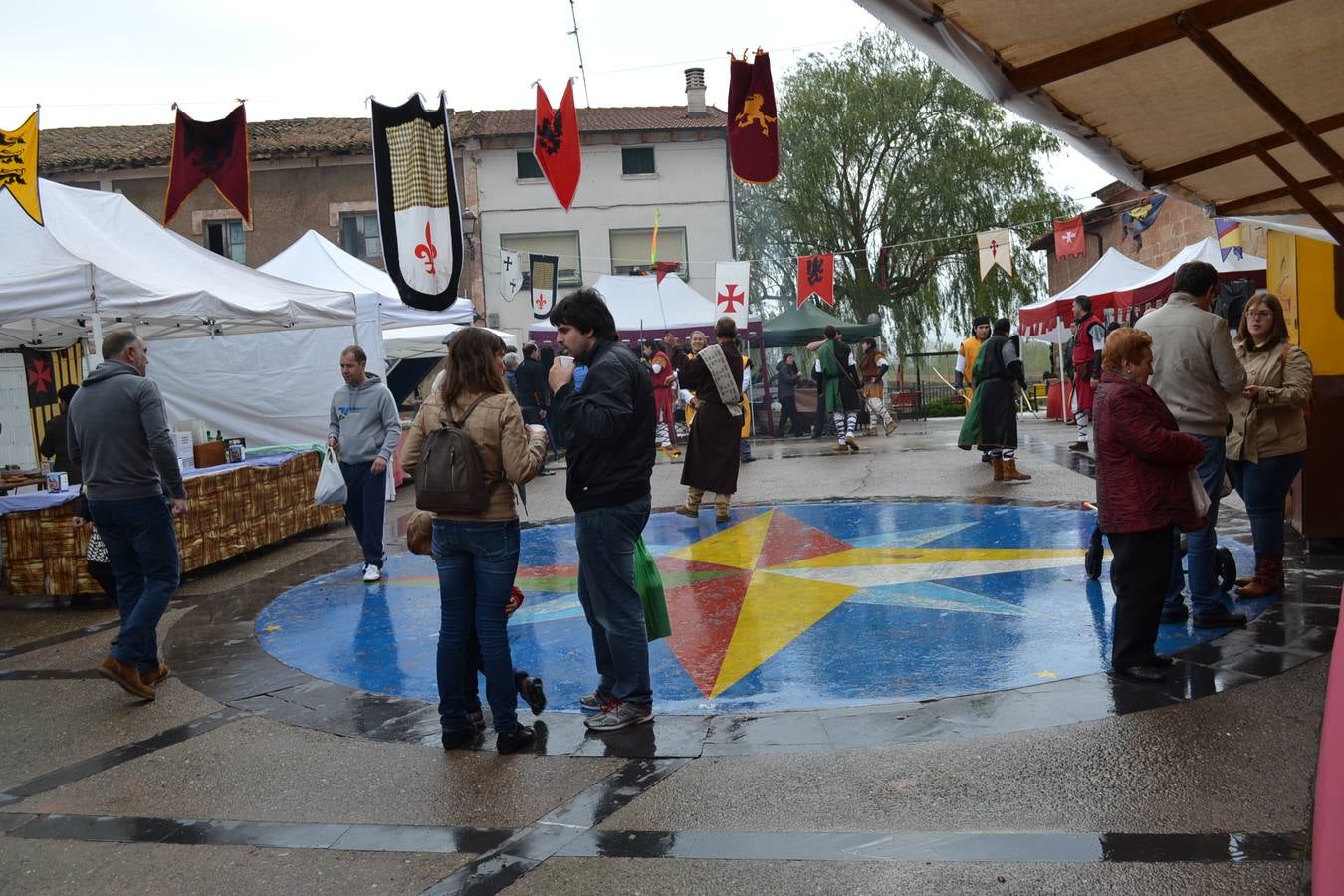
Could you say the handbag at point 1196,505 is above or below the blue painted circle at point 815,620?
above

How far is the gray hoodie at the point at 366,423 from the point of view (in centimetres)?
844

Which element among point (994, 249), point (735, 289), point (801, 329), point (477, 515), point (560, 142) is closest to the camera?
point (477, 515)

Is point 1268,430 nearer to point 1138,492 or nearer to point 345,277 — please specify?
point 1138,492

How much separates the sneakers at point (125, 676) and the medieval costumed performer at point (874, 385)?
1709 cm

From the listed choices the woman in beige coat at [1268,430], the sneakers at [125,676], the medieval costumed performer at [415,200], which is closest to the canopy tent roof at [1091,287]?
the medieval costumed performer at [415,200]

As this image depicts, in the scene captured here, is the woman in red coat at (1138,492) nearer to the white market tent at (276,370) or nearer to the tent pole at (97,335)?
the tent pole at (97,335)

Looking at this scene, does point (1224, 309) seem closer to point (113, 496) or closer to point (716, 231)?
point (113, 496)

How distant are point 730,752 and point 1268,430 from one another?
12.7ft

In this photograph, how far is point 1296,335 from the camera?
8062 millimetres

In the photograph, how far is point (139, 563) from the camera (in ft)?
19.7

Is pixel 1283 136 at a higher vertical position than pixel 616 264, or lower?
lower

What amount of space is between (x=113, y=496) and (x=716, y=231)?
27959 mm

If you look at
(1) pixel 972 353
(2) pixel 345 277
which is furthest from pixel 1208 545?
(1) pixel 972 353

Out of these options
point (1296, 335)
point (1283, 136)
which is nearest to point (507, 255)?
point (1296, 335)
